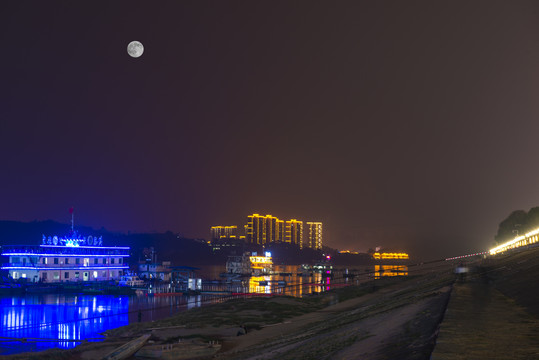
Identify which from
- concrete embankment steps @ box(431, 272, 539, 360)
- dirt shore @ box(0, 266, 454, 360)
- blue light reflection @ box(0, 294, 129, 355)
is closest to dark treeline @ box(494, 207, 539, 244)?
dirt shore @ box(0, 266, 454, 360)

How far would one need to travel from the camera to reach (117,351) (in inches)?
1046

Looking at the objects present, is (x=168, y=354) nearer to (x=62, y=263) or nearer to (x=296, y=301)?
(x=296, y=301)

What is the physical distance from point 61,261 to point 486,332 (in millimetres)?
97174

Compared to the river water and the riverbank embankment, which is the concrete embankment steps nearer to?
the riverbank embankment

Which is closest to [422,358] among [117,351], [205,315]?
[117,351]

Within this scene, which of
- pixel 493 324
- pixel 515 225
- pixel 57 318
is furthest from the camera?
pixel 515 225

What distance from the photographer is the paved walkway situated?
364 inches

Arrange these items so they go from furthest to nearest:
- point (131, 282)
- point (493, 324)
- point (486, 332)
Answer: point (131, 282) < point (493, 324) < point (486, 332)

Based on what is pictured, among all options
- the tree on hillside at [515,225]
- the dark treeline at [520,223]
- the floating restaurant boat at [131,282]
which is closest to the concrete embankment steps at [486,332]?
the floating restaurant boat at [131,282]

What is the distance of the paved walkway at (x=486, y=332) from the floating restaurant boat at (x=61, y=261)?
9101cm

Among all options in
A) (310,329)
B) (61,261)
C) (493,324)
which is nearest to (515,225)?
(61,261)

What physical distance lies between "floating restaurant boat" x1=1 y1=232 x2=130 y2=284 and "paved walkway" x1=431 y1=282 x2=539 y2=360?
91005 mm

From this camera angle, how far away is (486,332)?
460 inches

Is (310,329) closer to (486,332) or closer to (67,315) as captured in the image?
(486,332)
